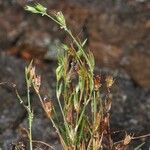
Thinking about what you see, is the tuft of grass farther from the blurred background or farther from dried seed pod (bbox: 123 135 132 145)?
the blurred background

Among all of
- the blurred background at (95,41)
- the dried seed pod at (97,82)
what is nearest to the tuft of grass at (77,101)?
the dried seed pod at (97,82)

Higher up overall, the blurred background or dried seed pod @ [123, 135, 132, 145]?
the blurred background

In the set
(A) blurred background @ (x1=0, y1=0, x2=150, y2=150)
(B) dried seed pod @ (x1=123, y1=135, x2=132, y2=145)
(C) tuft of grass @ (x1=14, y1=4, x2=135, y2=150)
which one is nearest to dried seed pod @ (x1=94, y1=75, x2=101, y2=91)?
(C) tuft of grass @ (x1=14, y1=4, x2=135, y2=150)

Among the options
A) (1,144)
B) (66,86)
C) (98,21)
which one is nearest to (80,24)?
(98,21)

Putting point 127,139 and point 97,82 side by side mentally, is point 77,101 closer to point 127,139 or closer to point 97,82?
point 97,82

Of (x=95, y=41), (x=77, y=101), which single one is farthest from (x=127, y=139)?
(x=95, y=41)

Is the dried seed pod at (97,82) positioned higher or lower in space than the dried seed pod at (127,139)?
higher

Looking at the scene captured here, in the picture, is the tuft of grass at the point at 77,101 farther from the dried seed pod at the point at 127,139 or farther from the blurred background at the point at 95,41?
the blurred background at the point at 95,41

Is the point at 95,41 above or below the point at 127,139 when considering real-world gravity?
above
